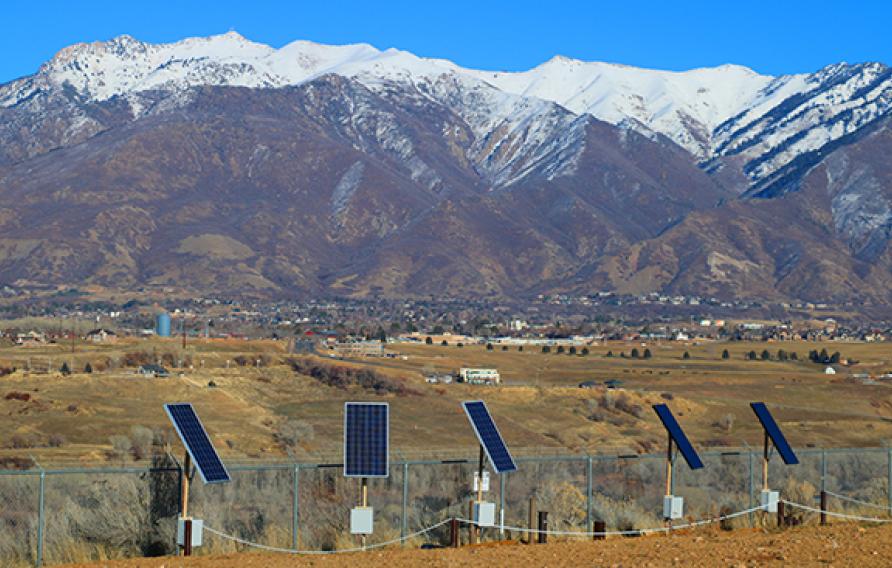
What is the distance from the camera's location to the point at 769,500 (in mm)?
30531

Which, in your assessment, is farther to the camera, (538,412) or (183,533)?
(538,412)

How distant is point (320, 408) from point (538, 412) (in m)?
11.6

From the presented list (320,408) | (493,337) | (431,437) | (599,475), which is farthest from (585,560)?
(493,337)

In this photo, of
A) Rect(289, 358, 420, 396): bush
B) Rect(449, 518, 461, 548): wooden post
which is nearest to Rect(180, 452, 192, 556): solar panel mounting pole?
Rect(449, 518, 461, 548): wooden post

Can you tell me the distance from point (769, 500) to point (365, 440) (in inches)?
357

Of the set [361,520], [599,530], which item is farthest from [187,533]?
[599,530]

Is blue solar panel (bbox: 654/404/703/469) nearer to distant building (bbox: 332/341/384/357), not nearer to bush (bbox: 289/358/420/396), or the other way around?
bush (bbox: 289/358/420/396)

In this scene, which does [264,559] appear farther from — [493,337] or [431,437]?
[493,337]

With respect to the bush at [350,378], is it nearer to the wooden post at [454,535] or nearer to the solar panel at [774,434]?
the solar panel at [774,434]

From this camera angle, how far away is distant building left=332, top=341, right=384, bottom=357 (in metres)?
129

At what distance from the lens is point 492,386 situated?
300 ft

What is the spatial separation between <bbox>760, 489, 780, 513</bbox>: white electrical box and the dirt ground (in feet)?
10.5

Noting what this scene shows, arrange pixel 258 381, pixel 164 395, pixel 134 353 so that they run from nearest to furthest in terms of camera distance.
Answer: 1. pixel 164 395
2. pixel 258 381
3. pixel 134 353

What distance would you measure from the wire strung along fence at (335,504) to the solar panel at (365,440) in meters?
0.82
